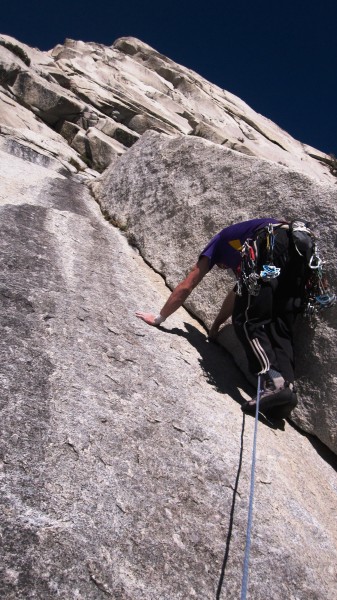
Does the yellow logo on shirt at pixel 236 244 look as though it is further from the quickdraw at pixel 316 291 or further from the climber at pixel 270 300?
the quickdraw at pixel 316 291

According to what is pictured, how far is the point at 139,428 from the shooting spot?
2824 mm

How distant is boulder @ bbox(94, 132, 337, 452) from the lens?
13.5ft

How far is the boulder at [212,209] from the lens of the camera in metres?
4.11

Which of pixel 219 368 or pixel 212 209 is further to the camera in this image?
pixel 212 209

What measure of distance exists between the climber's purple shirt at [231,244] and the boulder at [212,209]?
660 millimetres

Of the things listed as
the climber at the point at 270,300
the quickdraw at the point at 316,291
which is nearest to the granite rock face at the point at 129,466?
the climber at the point at 270,300

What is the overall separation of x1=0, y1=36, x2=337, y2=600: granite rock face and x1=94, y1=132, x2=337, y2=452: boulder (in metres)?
0.04

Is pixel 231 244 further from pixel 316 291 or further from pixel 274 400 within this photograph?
pixel 274 400

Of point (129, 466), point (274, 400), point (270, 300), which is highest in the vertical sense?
point (270, 300)

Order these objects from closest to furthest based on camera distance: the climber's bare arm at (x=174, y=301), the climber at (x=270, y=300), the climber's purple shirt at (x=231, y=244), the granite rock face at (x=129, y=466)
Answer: the granite rock face at (x=129, y=466)
the climber at (x=270, y=300)
the climber's purple shirt at (x=231, y=244)
the climber's bare arm at (x=174, y=301)

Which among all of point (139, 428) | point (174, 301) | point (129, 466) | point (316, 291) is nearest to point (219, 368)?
point (174, 301)

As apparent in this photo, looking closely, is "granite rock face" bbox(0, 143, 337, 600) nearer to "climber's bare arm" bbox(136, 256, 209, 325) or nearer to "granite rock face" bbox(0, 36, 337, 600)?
"granite rock face" bbox(0, 36, 337, 600)

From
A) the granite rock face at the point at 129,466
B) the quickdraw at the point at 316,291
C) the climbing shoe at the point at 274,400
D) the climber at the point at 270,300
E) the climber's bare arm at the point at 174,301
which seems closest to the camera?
the granite rock face at the point at 129,466

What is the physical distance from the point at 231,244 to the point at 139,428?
2.57 meters
